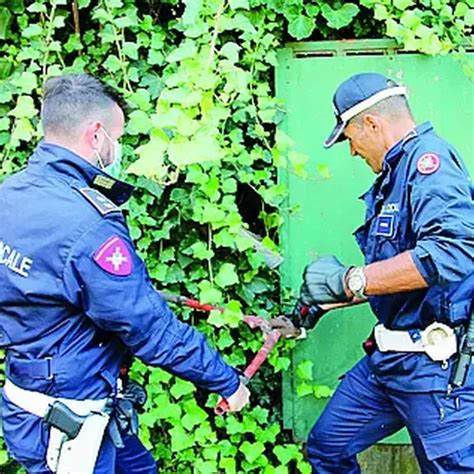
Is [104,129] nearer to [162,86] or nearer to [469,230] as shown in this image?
[162,86]

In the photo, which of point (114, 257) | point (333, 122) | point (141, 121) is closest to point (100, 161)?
point (114, 257)

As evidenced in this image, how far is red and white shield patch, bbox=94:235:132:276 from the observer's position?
2.51 m

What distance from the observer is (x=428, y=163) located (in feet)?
9.53

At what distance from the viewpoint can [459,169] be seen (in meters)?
2.91

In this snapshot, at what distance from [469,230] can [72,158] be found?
129 cm

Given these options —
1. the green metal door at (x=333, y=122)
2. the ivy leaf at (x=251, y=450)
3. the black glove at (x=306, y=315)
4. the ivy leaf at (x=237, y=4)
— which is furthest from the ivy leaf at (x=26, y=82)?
the ivy leaf at (x=251, y=450)

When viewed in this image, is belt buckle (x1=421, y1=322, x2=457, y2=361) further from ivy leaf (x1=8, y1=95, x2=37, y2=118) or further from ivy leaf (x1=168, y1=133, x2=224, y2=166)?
ivy leaf (x1=8, y1=95, x2=37, y2=118)

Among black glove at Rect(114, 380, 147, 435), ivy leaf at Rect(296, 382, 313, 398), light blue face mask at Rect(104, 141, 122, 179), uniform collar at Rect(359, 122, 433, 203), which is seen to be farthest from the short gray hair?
ivy leaf at Rect(296, 382, 313, 398)

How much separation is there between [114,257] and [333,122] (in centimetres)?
150

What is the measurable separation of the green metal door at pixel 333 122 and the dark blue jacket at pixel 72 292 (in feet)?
3.66

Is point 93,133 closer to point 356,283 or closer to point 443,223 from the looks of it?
point 356,283

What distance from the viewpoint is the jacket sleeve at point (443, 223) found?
275 centimetres

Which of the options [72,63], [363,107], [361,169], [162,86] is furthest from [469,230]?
[72,63]

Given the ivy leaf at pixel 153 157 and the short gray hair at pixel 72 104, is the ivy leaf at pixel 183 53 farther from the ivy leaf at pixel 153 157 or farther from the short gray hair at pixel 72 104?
the short gray hair at pixel 72 104
